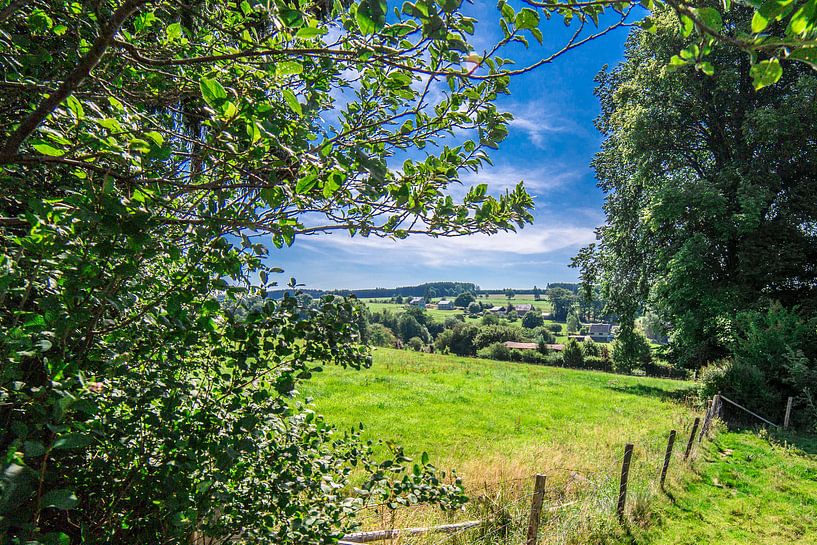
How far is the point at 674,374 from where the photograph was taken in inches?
1272

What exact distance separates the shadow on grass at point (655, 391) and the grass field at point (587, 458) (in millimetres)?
123

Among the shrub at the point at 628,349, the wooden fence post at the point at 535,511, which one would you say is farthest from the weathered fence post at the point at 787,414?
the wooden fence post at the point at 535,511

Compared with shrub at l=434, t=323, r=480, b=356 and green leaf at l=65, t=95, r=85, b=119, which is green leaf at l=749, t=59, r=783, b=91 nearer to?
green leaf at l=65, t=95, r=85, b=119

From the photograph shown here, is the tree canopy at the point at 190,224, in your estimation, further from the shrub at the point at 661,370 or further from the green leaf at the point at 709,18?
the shrub at the point at 661,370

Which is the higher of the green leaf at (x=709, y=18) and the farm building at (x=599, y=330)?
the green leaf at (x=709, y=18)

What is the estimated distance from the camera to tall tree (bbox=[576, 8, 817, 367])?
44.4 feet

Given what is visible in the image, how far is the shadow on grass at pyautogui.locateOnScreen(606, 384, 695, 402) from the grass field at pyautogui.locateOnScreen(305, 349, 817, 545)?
0.12 m

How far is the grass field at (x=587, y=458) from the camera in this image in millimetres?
5434

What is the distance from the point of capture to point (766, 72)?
1.07m

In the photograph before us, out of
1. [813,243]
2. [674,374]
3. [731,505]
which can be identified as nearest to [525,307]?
[674,374]

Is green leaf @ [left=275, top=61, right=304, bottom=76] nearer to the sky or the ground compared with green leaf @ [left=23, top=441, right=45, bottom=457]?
nearer to the sky

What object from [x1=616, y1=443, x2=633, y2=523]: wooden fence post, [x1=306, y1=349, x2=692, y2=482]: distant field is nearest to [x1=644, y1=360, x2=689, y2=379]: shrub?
[x1=306, y1=349, x2=692, y2=482]: distant field

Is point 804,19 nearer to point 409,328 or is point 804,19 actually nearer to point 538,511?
point 538,511

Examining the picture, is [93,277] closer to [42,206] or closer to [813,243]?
[42,206]
